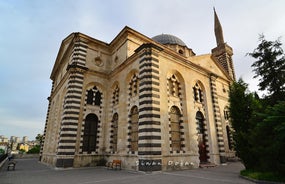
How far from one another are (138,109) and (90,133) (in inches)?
247

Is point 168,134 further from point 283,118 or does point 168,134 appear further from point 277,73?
point 277,73

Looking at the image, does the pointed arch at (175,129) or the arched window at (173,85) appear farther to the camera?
the arched window at (173,85)

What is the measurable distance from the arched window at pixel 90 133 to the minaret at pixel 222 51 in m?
22.3

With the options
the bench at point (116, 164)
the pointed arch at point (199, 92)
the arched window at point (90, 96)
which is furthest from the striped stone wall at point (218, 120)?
the arched window at point (90, 96)

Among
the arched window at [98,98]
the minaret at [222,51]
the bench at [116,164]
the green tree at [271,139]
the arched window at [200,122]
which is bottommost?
the bench at [116,164]

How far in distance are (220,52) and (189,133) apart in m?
20.2

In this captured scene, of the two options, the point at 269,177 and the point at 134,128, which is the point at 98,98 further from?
the point at 269,177

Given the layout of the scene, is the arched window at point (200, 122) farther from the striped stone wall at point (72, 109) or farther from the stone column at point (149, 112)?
the striped stone wall at point (72, 109)

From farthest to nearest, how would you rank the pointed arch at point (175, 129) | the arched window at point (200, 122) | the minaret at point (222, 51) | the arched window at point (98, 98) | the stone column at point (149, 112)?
1. the minaret at point (222, 51)
2. the arched window at point (98, 98)
3. the arched window at point (200, 122)
4. the pointed arch at point (175, 129)
5. the stone column at point (149, 112)

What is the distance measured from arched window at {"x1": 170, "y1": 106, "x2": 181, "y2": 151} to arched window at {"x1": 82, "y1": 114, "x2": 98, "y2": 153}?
778 cm

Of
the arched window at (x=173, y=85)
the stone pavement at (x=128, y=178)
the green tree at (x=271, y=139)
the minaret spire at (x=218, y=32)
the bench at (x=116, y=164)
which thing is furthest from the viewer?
the minaret spire at (x=218, y=32)

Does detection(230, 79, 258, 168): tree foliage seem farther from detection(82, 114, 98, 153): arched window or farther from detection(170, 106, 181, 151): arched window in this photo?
detection(82, 114, 98, 153): arched window

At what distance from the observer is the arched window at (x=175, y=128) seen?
14436 millimetres

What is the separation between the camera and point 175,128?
49.3 feet
